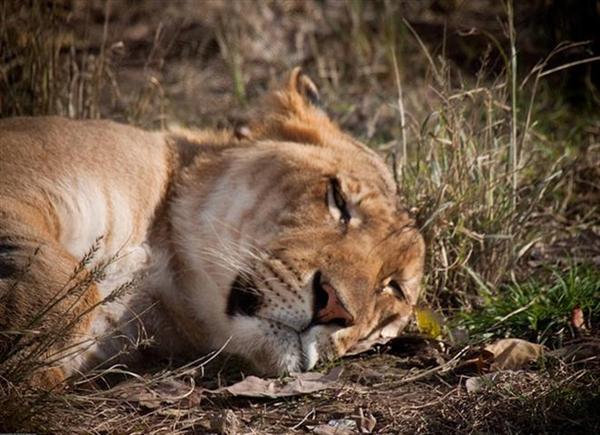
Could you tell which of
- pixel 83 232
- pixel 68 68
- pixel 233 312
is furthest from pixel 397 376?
pixel 68 68

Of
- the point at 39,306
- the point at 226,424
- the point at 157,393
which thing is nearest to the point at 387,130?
the point at 157,393

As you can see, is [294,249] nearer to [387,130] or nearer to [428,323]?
[428,323]

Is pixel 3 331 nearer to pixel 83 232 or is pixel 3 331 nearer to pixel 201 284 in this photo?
pixel 83 232

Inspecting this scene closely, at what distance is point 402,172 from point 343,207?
108 cm

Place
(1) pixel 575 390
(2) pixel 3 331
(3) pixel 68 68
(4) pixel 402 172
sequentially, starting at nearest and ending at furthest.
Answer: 1. (2) pixel 3 331
2. (1) pixel 575 390
3. (4) pixel 402 172
4. (3) pixel 68 68

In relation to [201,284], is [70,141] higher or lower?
higher

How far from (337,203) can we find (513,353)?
2.97 feet

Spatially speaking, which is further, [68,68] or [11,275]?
[68,68]

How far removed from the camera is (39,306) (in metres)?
3.42

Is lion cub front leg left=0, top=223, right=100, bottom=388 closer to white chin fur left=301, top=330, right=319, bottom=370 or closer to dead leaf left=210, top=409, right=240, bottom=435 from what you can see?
dead leaf left=210, top=409, right=240, bottom=435

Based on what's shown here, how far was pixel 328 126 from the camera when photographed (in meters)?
4.91

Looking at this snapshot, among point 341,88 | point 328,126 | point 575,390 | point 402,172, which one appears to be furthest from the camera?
→ point 341,88

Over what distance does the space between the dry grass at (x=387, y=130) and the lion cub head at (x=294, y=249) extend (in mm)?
208

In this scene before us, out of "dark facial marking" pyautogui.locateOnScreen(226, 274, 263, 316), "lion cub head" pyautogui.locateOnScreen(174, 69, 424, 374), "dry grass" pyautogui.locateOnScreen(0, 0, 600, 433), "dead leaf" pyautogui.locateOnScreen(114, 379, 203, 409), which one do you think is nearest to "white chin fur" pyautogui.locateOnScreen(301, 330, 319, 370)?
"lion cub head" pyautogui.locateOnScreen(174, 69, 424, 374)
